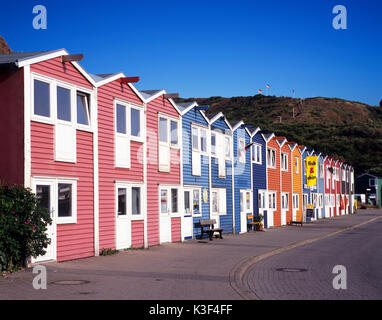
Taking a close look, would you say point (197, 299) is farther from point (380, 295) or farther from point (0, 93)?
point (0, 93)

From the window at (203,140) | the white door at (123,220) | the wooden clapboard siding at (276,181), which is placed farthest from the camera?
the wooden clapboard siding at (276,181)

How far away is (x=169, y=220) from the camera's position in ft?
73.8

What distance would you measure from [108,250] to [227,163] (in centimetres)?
1320

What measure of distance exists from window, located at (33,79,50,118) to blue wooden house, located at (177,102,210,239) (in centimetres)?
962

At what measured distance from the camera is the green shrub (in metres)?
12.4

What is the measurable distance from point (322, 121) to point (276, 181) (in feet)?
342

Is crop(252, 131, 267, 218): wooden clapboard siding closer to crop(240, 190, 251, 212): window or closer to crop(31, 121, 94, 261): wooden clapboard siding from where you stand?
crop(240, 190, 251, 212): window

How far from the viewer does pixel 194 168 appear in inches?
992

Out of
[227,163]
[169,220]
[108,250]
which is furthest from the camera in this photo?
[227,163]

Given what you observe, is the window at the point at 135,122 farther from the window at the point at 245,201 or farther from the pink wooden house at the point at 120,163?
the window at the point at 245,201

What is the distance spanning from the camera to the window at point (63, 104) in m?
15.6

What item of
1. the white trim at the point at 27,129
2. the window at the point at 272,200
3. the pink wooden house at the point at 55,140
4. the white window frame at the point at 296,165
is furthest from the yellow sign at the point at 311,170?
the white trim at the point at 27,129

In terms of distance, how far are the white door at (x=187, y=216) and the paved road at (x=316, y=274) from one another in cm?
523

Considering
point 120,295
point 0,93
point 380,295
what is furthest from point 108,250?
point 380,295
